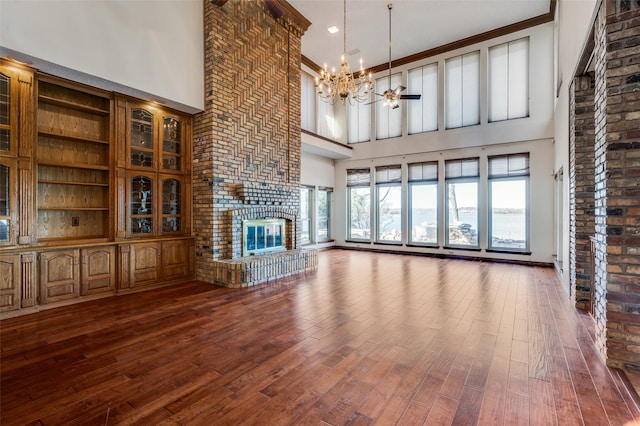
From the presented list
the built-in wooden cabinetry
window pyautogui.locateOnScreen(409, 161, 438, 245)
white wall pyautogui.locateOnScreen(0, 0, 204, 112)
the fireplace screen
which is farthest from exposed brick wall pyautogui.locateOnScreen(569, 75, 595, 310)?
the built-in wooden cabinetry

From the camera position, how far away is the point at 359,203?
10242mm

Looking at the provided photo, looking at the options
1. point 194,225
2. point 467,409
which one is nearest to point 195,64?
point 194,225

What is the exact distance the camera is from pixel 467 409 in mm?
1953

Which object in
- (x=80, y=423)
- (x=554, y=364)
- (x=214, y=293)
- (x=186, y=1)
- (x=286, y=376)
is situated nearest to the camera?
(x=80, y=423)

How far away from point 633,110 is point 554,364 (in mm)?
2147

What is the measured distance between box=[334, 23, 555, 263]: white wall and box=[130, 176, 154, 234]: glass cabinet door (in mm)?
6785

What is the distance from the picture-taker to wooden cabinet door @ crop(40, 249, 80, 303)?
391cm

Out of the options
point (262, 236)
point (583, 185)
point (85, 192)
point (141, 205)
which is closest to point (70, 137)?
point (85, 192)

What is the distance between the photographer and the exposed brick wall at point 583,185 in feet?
12.7

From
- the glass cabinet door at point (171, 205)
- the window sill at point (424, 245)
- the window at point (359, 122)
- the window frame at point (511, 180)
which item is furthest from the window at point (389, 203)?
the glass cabinet door at point (171, 205)

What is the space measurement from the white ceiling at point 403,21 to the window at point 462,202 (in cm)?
329

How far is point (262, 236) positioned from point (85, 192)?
9.63 ft

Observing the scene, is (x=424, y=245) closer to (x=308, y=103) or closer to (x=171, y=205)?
(x=308, y=103)

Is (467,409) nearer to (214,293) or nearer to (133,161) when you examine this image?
(214,293)
